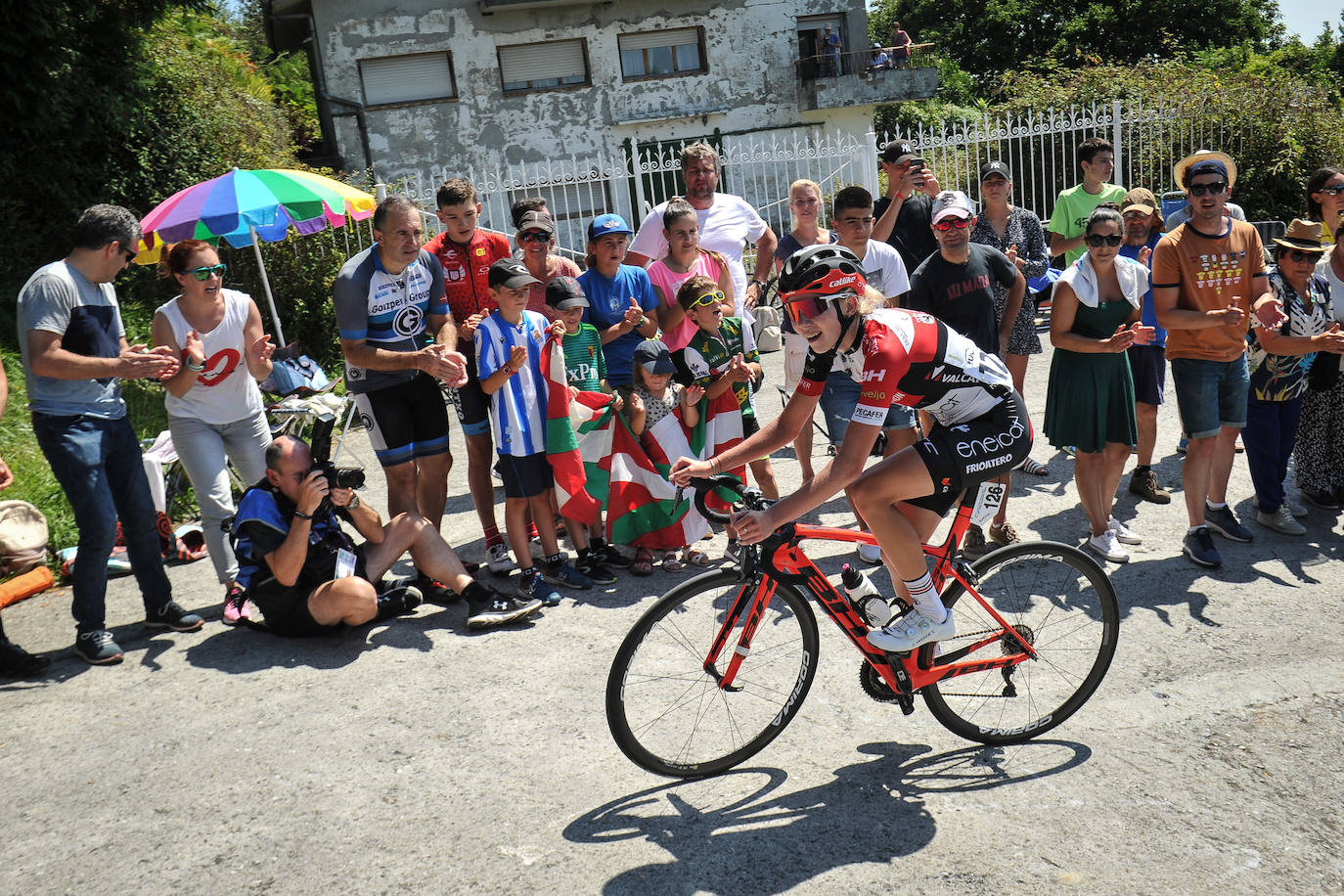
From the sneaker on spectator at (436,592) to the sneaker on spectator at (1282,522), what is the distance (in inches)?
185

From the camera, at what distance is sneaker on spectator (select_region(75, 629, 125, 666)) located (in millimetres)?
5285

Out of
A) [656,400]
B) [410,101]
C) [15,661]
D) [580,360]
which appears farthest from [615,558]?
[410,101]

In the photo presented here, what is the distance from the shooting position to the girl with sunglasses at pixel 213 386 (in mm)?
5641

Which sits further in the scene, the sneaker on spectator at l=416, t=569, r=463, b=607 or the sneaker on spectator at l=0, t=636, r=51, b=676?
the sneaker on spectator at l=416, t=569, r=463, b=607

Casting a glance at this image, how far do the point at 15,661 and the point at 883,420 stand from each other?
4417 mm

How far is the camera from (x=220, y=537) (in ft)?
19.4

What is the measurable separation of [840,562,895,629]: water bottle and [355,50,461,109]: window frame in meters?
24.7

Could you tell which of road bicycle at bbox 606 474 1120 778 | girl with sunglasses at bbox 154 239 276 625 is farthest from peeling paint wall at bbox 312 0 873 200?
road bicycle at bbox 606 474 1120 778

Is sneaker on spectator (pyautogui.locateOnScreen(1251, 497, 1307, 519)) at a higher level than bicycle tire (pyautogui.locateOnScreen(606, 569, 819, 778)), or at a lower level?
lower

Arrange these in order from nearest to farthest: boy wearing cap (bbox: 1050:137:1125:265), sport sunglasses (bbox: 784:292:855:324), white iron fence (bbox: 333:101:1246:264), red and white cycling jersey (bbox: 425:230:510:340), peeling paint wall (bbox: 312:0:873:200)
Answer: sport sunglasses (bbox: 784:292:855:324)
red and white cycling jersey (bbox: 425:230:510:340)
boy wearing cap (bbox: 1050:137:1125:265)
white iron fence (bbox: 333:101:1246:264)
peeling paint wall (bbox: 312:0:873:200)

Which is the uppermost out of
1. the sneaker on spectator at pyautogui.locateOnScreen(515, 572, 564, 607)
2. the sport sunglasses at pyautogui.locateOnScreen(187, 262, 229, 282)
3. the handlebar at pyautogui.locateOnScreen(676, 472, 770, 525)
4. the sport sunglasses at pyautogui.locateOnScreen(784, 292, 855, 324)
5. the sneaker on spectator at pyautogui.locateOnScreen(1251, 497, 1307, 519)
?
the sport sunglasses at pyautogui.locateOnScreen(187, 262, 229, 282)

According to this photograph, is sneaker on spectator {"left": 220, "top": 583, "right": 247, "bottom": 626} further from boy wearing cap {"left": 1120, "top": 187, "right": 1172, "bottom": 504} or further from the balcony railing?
the balcony railing

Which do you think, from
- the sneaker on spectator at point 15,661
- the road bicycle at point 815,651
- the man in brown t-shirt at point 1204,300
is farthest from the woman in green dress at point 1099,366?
the sneaker on spectator at point 15,661

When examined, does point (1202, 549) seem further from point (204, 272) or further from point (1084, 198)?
point (204, 272)
